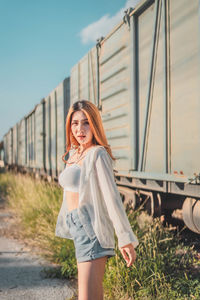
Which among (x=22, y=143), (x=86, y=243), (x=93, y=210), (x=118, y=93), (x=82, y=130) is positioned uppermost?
(x=118, y=93)

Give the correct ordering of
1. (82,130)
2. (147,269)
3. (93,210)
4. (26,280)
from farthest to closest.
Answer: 1. (26,280)
2. (147,269)
3. (82,130)
4. (93,210)

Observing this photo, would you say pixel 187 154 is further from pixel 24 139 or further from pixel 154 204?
pixel 24 139

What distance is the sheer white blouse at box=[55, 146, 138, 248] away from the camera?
188 centimetres

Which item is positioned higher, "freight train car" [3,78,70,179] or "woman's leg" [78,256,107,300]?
"freight train car" [3,78,70,179]

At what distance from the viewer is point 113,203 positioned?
1892 mm

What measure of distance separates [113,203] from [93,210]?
166 millimetres

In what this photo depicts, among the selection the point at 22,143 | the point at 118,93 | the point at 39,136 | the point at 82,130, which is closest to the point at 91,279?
the point at 82,130

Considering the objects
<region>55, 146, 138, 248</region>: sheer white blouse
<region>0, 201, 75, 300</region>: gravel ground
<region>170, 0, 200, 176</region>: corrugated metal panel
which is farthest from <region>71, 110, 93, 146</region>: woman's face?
<region>0, 201, 75, 300</region>: gravel ground

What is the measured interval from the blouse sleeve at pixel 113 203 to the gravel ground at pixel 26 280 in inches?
75.8

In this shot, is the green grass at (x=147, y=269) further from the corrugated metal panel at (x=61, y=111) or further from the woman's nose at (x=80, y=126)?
the corrugated metal panel at (x=61, y=111)

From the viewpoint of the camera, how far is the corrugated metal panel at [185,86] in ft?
Answer: 11.6

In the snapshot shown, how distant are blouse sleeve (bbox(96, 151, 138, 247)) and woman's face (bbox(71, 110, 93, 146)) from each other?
23 centimetres

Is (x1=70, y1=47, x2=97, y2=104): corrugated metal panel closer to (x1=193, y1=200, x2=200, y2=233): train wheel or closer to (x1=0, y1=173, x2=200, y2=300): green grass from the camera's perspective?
(x1=0, y1=173, x2=200, y2=300): green grass

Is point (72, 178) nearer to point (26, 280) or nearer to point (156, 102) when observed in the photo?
Answer: point (26, 280)
